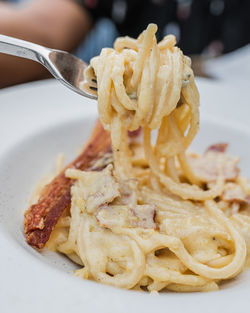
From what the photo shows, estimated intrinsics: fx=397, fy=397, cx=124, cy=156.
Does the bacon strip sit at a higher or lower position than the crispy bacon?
higher

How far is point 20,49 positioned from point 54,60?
181mm

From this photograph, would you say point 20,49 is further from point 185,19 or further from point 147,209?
point 185,19

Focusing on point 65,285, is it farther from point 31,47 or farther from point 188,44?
point 188,44

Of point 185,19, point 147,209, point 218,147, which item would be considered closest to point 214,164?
point 218,147

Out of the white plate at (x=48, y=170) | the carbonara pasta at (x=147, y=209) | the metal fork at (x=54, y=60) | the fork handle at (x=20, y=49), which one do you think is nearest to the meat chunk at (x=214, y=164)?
the white plate at (x=48, y=170)

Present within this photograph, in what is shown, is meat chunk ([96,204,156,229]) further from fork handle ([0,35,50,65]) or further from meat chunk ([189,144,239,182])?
fork handle ([0,35,50,65])

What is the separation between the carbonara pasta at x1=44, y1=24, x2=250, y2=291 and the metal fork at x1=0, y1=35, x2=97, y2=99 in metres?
0.08

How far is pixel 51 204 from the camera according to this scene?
1841mm

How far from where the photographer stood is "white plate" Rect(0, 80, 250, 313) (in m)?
1.30

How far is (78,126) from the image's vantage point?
2.57 meters

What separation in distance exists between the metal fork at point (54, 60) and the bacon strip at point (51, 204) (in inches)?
16.8

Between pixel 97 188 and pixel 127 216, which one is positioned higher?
pixel 97 188

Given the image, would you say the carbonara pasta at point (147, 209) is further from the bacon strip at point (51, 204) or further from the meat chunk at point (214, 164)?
the meat chunk at point (214, 164)

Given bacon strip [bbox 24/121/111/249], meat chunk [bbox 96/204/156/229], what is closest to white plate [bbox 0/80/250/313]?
bacon strip [bbox 24/121/111/249]
